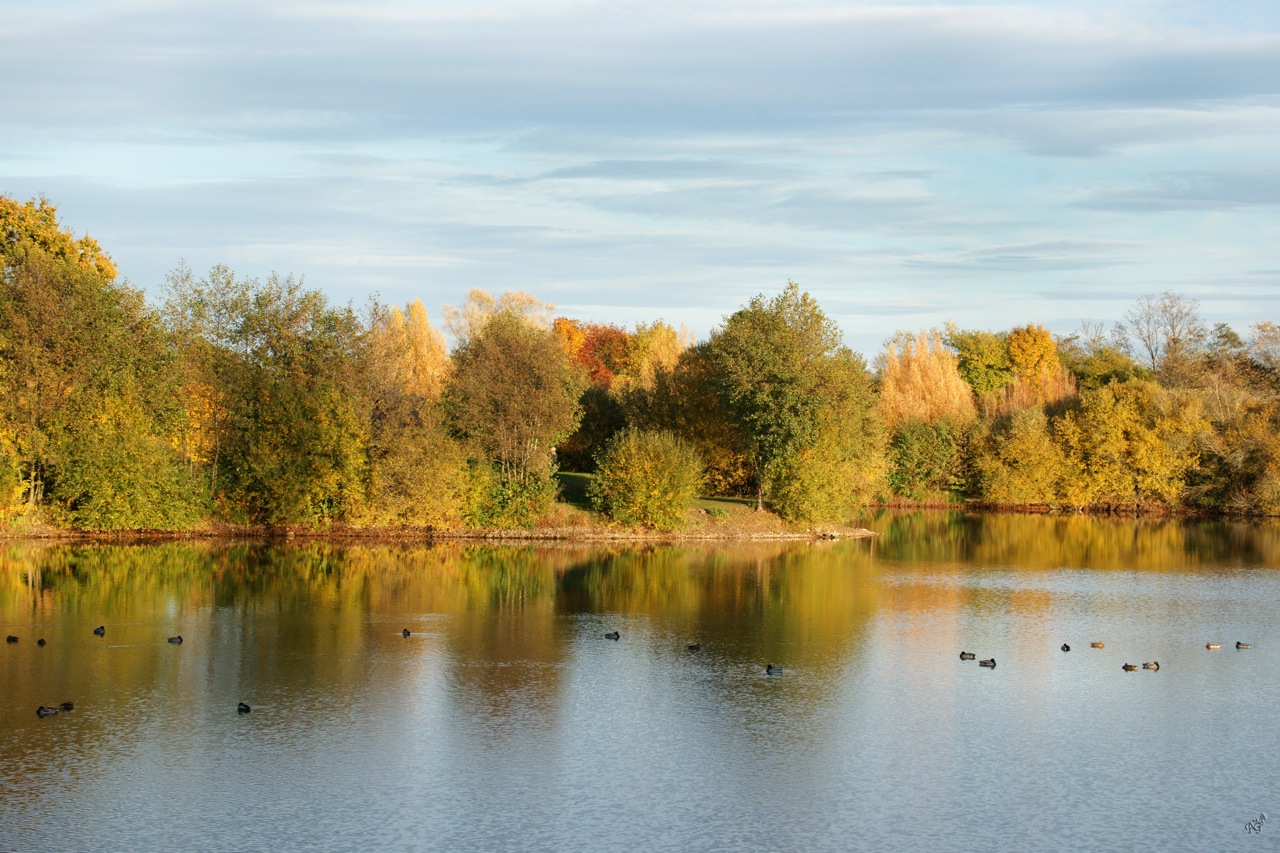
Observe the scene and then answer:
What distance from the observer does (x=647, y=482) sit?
52000 millimetres

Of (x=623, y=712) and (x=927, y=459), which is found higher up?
(x=927, y=459)

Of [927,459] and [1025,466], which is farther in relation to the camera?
[927,459]

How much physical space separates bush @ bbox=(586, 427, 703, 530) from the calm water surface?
12.2 m

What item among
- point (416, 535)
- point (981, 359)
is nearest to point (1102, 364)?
point (981, 359)

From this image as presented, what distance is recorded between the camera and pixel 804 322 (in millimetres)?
55500

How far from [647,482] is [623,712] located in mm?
30491

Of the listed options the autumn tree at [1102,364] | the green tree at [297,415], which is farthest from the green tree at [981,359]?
the green tree at [297,415]

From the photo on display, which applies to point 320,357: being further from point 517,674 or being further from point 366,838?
point 366,838

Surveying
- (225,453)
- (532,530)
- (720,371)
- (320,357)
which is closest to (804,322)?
(720,371)

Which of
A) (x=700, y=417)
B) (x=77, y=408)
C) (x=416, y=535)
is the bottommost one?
(x=416, y=535)

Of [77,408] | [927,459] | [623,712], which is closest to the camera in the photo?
[623,712]

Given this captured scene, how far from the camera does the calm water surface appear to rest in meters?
15.8

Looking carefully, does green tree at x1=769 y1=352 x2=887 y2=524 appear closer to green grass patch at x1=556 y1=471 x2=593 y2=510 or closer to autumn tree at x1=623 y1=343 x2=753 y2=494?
autumn tree at x1=623 y1=343 x2=753 y2=494

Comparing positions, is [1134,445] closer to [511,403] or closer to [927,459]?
[927,459]
